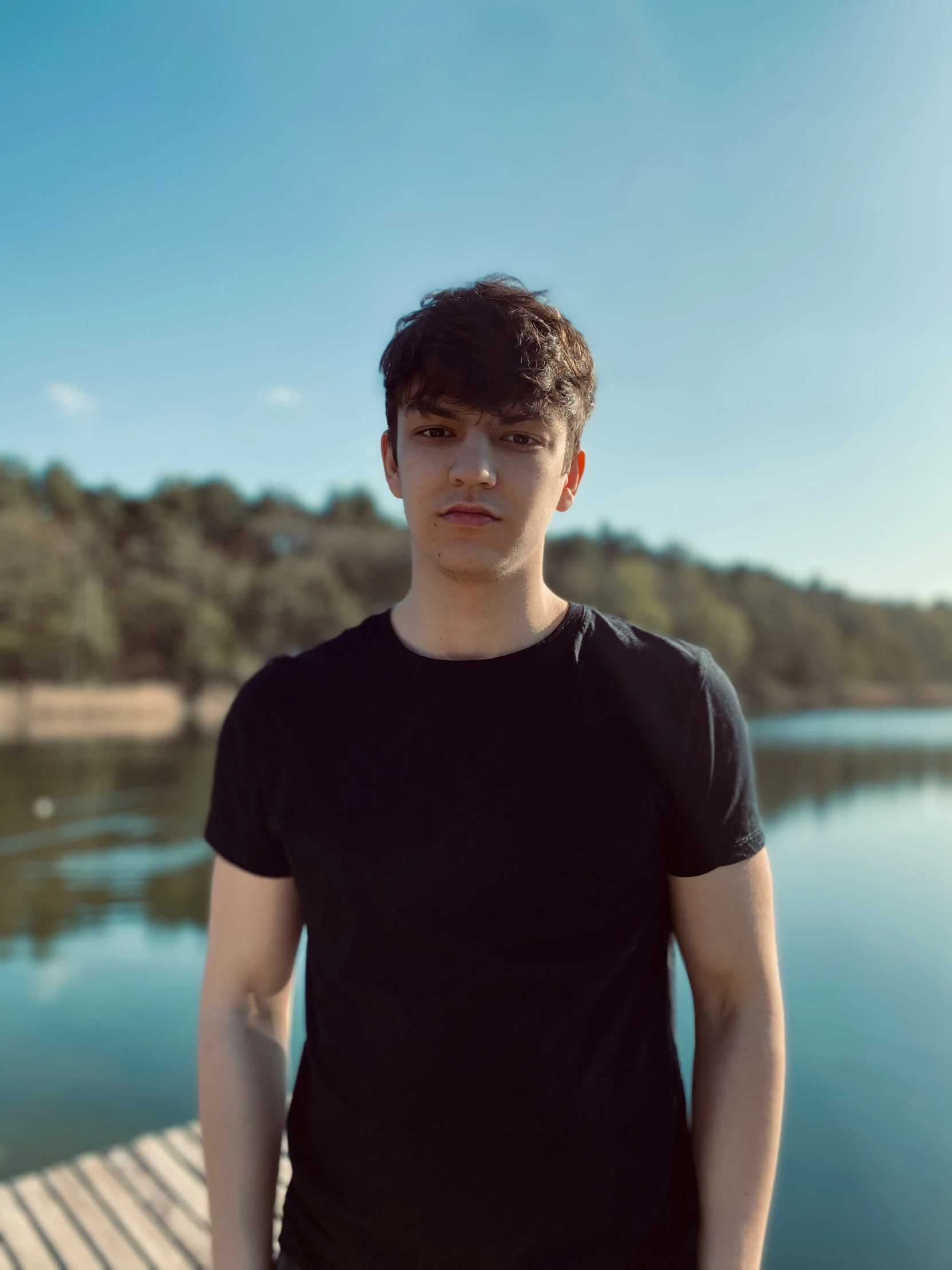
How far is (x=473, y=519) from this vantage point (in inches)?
46.6

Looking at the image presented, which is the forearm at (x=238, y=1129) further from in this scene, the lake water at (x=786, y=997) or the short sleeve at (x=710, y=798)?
the lake water at (x=786, y=997)

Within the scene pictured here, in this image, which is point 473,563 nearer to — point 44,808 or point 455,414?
point 455,414

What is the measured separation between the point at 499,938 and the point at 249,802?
37 cm

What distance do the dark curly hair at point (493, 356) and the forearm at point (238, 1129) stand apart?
857mm

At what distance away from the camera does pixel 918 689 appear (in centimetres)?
4891

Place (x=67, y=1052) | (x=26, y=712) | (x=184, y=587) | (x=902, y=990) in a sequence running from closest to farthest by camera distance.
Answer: (x=67, y=1052) → (x=902, y=990) → (x=26, y=712) → (x=184, y=587)

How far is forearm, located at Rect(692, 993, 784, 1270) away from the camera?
112 centimetres

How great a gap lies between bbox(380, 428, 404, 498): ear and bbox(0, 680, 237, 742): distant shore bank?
24345 millimetres

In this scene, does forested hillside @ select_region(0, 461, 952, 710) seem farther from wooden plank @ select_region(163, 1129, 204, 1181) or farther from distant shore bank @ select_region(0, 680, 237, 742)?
wooden plank @ select_region(163, 1129, 204, 1181)

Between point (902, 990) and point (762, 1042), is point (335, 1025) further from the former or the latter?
point (902, 990)

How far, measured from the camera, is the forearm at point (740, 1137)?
112 cm

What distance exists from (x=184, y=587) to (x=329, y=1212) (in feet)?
138

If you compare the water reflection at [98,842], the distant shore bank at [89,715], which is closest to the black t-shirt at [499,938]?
the water reflection at [98,842]

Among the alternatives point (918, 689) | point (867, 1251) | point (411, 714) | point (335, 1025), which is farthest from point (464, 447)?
point (918, 689)
